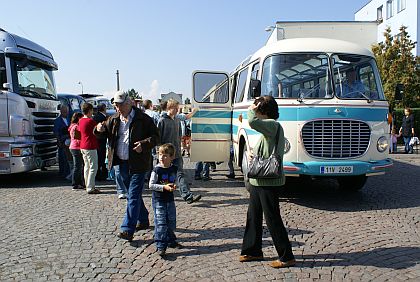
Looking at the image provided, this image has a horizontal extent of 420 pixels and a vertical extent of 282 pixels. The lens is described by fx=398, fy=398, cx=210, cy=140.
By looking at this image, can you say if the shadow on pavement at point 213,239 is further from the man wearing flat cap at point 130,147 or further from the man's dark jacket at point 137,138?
the man's dark jacket at point 137,138

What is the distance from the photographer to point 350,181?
818 cm

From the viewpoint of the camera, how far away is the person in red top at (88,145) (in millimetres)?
8070

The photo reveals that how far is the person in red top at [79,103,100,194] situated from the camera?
8.07 meters

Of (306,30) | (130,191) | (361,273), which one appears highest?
(306,30)

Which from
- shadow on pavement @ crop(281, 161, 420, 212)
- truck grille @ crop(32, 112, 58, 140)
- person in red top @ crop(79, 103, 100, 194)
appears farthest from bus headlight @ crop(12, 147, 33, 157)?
shadow on pavement @ crop(281, 161, 420, 212)

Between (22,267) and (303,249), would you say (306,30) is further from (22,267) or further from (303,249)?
(22,267)

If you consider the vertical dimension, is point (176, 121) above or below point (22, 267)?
above

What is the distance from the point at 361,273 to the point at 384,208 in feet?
10.2

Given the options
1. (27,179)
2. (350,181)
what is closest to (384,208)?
(350,181)

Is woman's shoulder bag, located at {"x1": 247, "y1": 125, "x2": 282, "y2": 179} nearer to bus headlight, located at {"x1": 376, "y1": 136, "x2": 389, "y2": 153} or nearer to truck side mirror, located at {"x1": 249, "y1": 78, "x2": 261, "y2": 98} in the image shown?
truck side mirror, located at {"x1": 249, "y1": 78, "x2": 261, "y2": 98}

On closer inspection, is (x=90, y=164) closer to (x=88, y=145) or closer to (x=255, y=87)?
(x=88, y=145)

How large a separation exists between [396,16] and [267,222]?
105 ft

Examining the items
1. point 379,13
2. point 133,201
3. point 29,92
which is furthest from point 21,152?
point 379,13

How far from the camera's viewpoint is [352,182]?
815cm
